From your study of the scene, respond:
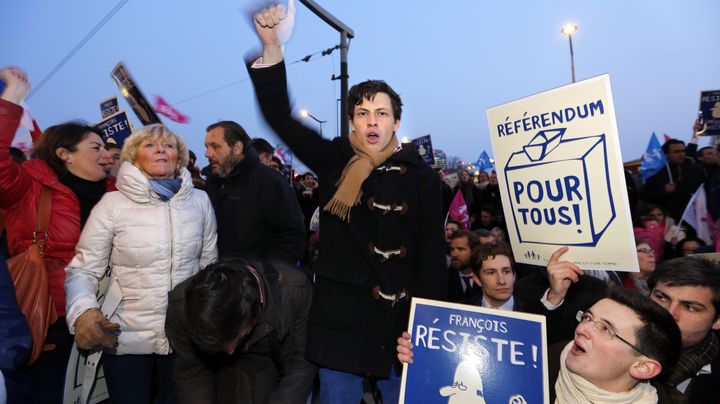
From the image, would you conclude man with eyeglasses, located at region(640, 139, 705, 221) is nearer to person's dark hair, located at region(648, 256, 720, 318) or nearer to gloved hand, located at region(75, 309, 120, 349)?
person's dark hair, located at region(648, 256, 720, 318)

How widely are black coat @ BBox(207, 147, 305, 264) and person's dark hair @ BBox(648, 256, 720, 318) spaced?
2.47 m

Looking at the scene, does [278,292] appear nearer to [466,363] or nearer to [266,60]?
[466,363]

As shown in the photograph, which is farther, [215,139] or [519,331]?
[215,139]

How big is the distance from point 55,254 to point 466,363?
2493mm

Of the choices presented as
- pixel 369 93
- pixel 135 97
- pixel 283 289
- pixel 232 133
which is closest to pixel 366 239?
pixel 283 289

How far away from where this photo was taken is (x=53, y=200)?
283 cm

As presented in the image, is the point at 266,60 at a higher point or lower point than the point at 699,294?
higher

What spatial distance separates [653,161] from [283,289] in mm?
7190

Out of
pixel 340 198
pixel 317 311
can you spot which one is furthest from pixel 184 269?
pixel 340 198

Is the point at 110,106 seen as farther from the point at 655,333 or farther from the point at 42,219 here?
the point at 655,333

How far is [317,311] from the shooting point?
2.36 metres

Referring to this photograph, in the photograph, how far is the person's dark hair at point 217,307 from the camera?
73.8 inches

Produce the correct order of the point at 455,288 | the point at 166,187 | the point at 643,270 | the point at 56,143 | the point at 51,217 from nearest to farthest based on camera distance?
the point at 166,187, the point at 51,217, the point at 56,143, the point at 643,270, the point at 455,288

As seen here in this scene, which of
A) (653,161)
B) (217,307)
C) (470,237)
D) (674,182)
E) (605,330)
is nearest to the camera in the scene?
(217,307)
